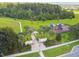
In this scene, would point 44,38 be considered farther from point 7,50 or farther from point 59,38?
point 7,50

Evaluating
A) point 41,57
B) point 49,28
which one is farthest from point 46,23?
point 41,57

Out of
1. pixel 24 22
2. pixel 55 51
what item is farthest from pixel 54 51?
pixel 24 22

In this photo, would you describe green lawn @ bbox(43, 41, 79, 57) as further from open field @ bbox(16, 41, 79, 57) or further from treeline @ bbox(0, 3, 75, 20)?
treeline @ bbox(0, 3, 75, 20)

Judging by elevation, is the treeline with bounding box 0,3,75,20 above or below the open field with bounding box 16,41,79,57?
above

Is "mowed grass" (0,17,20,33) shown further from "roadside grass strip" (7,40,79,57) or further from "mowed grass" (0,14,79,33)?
"roadside grass strip" (7,40,79,57)

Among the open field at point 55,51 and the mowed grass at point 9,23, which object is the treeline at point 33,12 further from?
the open field at point 55,51

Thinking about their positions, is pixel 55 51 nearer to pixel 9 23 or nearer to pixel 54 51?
pixel 54 51

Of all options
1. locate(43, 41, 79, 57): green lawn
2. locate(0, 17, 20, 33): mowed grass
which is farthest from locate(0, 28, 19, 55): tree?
locate(43, 41, 79, 57): green lawn

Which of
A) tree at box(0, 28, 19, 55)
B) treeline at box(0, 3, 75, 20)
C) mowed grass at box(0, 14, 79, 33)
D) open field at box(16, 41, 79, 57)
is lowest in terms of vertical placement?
open field at box(16, 41, 79, 57)

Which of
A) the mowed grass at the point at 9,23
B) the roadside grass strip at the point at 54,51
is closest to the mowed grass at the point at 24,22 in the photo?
the mowed grass at the point at 9,23
